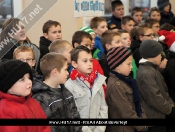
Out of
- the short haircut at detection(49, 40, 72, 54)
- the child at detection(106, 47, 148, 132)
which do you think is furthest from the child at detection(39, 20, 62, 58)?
the child at detection(106, 47, 148, 132)

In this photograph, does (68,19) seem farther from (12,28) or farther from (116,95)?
(116,95)

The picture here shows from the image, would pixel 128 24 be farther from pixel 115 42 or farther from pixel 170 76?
pixel 170 76

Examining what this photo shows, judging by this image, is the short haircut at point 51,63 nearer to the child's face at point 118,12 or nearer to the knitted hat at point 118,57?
the knitted hat at point 118,57

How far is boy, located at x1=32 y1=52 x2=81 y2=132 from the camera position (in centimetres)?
302

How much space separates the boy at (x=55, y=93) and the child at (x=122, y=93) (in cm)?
53

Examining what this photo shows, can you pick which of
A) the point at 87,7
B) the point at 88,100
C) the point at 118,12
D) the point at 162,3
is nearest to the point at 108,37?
the point at 88,100

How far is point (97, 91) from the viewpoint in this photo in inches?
137

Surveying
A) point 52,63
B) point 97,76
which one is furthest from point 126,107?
point 52,63

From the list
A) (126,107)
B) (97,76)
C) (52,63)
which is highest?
(52,63)

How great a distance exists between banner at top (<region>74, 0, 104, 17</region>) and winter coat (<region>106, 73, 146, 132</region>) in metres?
3.15

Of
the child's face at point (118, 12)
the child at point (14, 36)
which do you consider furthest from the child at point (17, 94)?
the child's face at point (118, 12)

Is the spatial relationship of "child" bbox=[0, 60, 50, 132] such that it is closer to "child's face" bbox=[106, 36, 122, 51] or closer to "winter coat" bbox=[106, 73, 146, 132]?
"winter coat" bbox=[106, 73, 146, 132]

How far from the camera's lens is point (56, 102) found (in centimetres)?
304

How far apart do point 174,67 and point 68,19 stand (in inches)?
106
